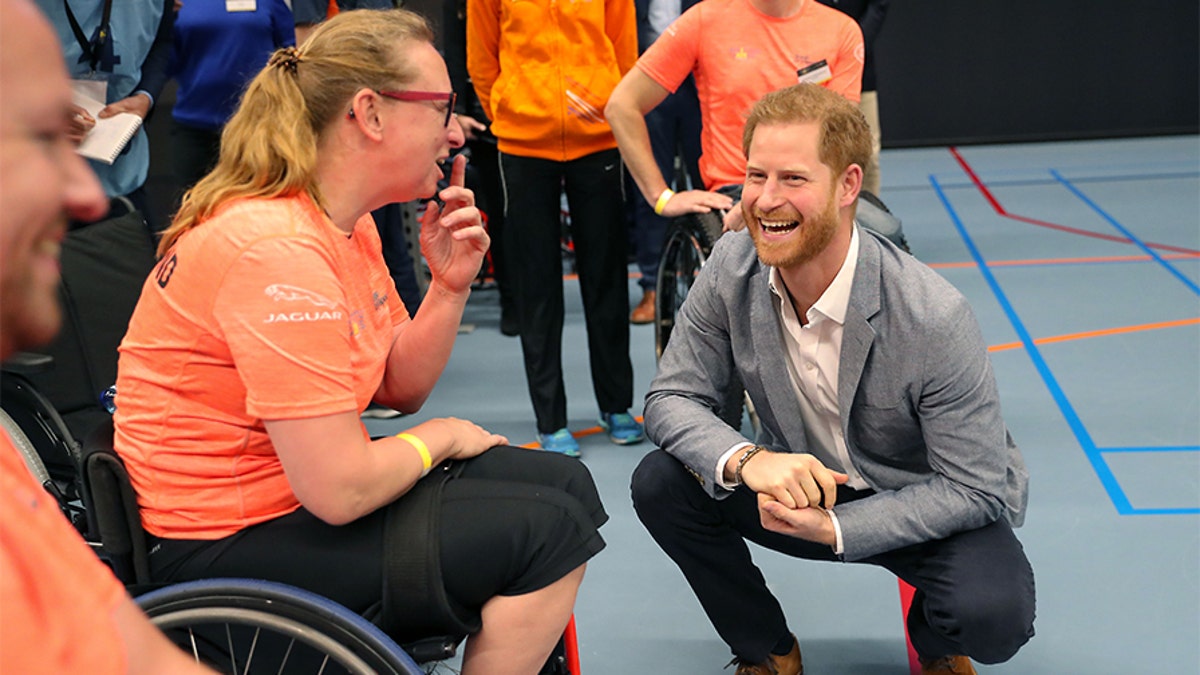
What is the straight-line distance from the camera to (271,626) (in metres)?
1.40

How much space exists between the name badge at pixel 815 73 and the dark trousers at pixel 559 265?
0.58m

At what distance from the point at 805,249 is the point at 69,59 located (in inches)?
84.9

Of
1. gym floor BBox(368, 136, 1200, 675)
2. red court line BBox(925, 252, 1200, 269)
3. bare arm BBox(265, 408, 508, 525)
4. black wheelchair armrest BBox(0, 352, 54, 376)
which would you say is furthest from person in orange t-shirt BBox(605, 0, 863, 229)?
red court line BBox(925, 252, 1200, 269)

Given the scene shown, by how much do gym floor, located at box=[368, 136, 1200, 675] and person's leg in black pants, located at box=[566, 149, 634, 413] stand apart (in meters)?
0.21

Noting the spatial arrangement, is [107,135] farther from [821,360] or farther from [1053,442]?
[1053,442]

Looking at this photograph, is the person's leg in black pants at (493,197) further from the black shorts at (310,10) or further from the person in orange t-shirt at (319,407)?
the person in orange t-shirt at (319,407)

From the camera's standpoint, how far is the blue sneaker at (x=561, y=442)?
3428mm

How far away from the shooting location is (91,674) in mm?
805

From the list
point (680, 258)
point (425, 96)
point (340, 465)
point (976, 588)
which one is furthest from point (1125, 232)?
Result: point (340, 465)

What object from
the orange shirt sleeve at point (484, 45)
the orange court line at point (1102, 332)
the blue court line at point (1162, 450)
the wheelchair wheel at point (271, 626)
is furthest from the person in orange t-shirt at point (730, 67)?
the wheelchair wheel at point (271, 626)

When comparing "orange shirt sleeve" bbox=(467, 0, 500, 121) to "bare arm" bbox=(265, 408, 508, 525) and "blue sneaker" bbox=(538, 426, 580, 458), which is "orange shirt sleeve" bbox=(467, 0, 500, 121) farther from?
"bare arm" bbox=(265, 408, 508, 525)

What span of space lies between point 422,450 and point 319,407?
22 centimetres

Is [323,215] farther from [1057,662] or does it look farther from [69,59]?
[69,59]

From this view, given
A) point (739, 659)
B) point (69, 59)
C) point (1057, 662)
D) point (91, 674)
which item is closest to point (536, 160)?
point (69, 59)
